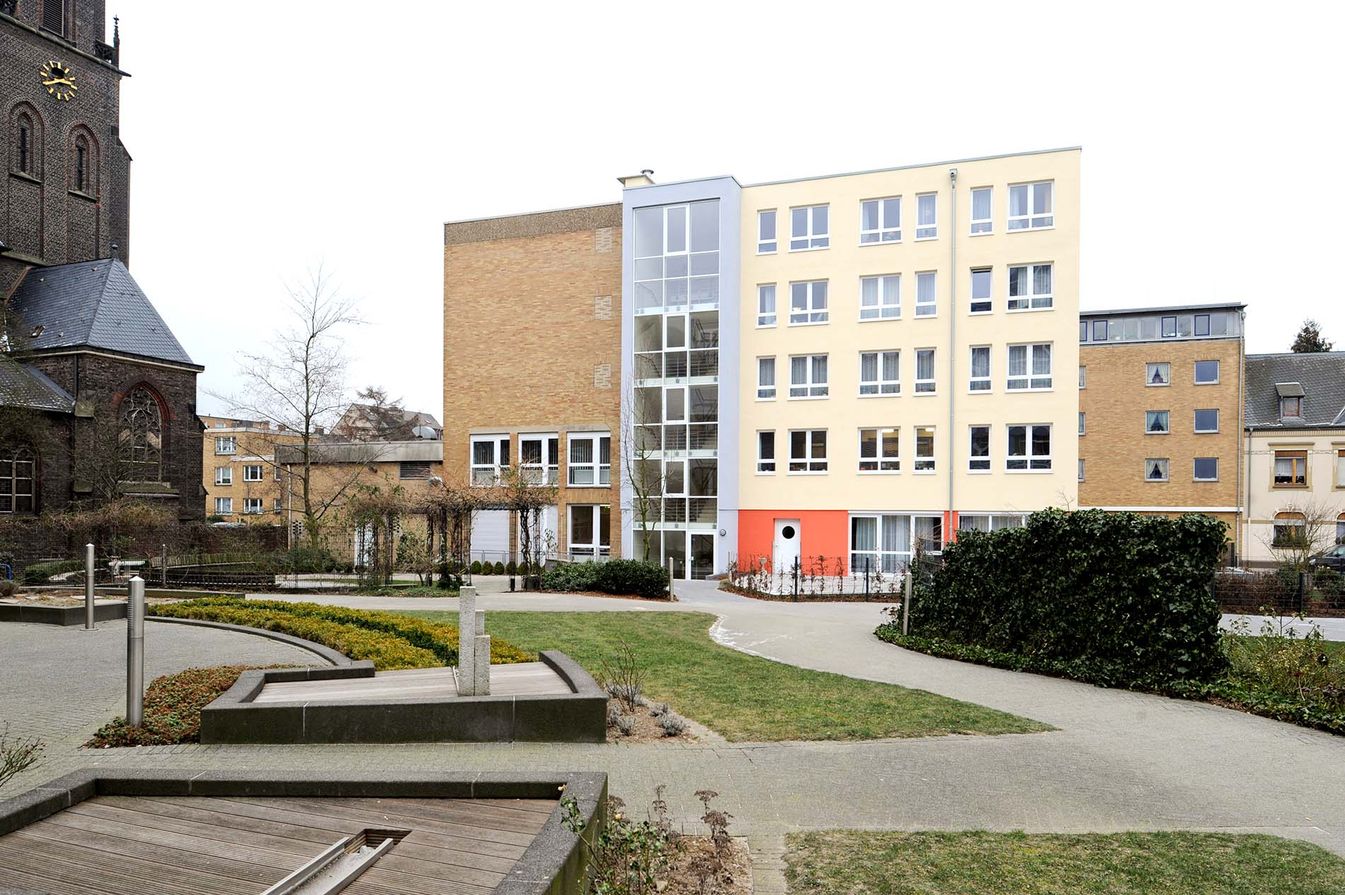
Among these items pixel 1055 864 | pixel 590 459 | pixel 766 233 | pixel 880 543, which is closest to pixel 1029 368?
pixel 880 543

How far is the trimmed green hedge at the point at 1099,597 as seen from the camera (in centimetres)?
1163

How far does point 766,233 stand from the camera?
36531 mm

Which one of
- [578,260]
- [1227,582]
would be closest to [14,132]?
[578,260]

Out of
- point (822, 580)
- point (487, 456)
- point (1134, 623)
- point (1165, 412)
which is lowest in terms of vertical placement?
point (822, 580)

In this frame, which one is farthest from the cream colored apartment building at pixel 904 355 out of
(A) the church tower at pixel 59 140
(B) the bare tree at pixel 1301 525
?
(A) the church tower at pixel 59 140

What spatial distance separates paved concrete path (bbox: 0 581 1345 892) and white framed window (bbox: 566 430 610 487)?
27.5 metres

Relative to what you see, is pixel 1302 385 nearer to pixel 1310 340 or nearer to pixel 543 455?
pixel 1310 340

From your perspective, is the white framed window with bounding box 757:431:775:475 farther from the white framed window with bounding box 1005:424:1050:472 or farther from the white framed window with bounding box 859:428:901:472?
the white framed window with bounding box 1005:424:1050:472

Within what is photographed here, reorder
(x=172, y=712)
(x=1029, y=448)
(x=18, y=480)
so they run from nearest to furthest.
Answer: (x=172, y=712) < (x=1029, y=448) < (x=18, y=480)

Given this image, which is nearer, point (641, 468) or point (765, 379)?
point (641, 468)

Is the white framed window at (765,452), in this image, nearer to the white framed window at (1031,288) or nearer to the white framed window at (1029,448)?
the white framed window at (1029,448)

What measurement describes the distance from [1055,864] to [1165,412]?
157 feet

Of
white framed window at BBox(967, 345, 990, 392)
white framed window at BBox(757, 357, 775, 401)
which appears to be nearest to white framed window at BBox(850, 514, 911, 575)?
white framed window at BBox(967, 345, 990, 392)

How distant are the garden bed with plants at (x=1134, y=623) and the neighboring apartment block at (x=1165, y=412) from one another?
3678 centimetres
